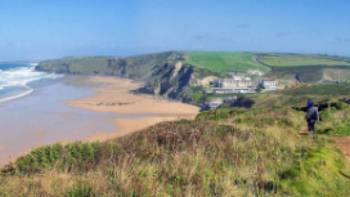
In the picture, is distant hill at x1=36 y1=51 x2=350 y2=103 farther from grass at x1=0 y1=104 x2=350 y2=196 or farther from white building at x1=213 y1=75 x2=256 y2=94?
grass at x1=0 y1=104 x2=350 y2=196

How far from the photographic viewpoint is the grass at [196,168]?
19.9 ft

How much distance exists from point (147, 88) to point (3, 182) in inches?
3521

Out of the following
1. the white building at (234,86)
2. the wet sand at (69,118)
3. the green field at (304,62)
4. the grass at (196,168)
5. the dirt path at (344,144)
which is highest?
the grass at (196,168)

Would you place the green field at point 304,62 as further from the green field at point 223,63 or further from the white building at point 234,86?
the white building at point 234,86

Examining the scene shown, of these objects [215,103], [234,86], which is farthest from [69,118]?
[234,86]

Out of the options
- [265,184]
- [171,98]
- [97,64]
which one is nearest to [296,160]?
[265,184]

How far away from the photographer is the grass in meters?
6.07

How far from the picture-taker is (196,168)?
23.9ft

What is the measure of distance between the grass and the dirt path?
56cm

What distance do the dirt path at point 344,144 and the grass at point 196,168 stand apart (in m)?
0.56

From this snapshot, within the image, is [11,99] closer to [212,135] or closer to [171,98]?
[171,98]

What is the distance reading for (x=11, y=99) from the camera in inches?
2608

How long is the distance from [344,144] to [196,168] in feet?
20.9

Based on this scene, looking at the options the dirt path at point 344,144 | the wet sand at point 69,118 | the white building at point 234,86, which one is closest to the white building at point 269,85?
the white building at point 234,86
